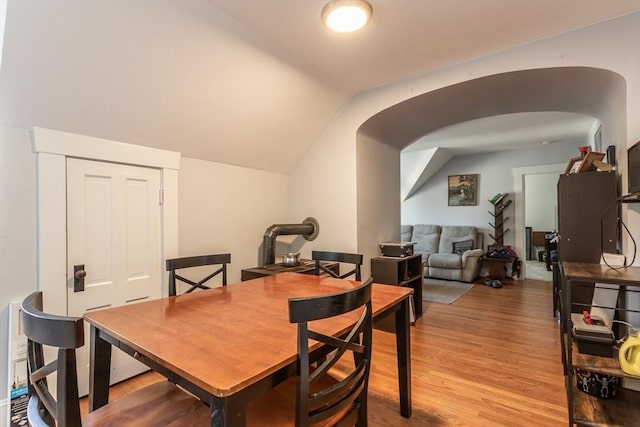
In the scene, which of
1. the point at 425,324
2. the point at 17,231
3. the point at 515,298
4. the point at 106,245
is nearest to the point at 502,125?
the point at 515,298

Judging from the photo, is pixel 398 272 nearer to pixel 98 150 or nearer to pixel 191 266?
pixel 191 266

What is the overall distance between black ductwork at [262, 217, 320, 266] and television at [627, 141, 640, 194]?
2.62m

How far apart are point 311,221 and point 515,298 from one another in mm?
3366

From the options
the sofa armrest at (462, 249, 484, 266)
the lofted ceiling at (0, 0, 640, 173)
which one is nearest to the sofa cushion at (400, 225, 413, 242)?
the sofa armrest at (462, 249, 484, 266)

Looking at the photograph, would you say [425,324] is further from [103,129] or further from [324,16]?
[103,129]

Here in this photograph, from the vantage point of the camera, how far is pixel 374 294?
5.71 ft

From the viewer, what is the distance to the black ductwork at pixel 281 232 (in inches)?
126

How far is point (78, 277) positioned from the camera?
2.09 metres

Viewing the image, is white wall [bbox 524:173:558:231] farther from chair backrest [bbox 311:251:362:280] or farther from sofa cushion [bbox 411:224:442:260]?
chair backrest [bbox 311:251:362:280]

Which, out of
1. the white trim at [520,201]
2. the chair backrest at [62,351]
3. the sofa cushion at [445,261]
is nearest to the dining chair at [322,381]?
the chair backrest at [62,351]

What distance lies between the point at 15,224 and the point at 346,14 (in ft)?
7.90

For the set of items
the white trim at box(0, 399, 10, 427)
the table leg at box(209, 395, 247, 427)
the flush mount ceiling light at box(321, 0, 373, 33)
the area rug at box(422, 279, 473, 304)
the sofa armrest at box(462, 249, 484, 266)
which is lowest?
the area rug at box(422, 279, 473, 304)

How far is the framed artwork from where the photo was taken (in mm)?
6539

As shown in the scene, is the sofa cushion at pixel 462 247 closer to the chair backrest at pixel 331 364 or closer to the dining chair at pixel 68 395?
the chair backrest at pixel 331 364
